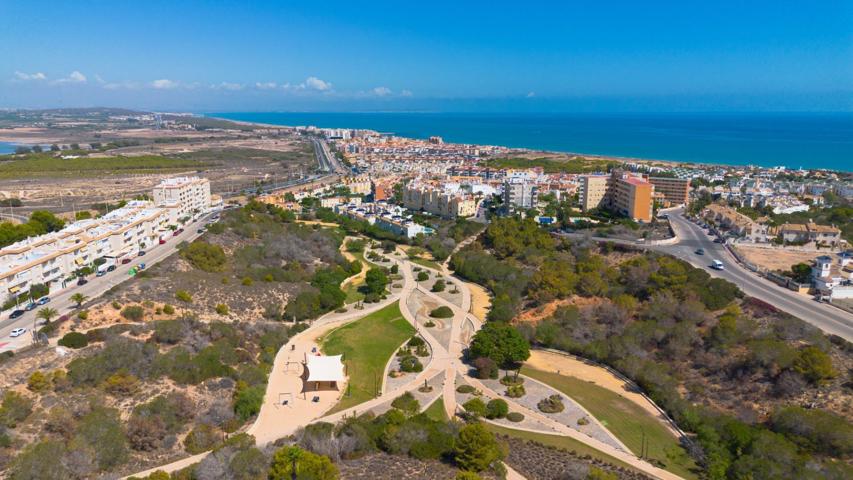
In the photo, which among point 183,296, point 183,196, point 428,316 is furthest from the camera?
point 183,196

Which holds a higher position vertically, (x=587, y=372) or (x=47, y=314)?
(x=47, y=314)

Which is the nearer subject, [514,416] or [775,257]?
[514,416]

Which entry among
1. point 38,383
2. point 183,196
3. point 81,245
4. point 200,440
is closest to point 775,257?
Result: point 200,440

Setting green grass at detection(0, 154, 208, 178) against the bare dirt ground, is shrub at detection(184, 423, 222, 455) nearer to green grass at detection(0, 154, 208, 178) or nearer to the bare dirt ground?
the bare dirt ground

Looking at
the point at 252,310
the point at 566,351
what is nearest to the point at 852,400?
the point at 566,351

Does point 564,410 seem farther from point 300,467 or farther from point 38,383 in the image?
point 38,383

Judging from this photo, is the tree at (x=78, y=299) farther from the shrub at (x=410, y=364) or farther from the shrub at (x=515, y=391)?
the shrub at (x=515, y=391)

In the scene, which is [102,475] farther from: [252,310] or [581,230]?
[581,230]
